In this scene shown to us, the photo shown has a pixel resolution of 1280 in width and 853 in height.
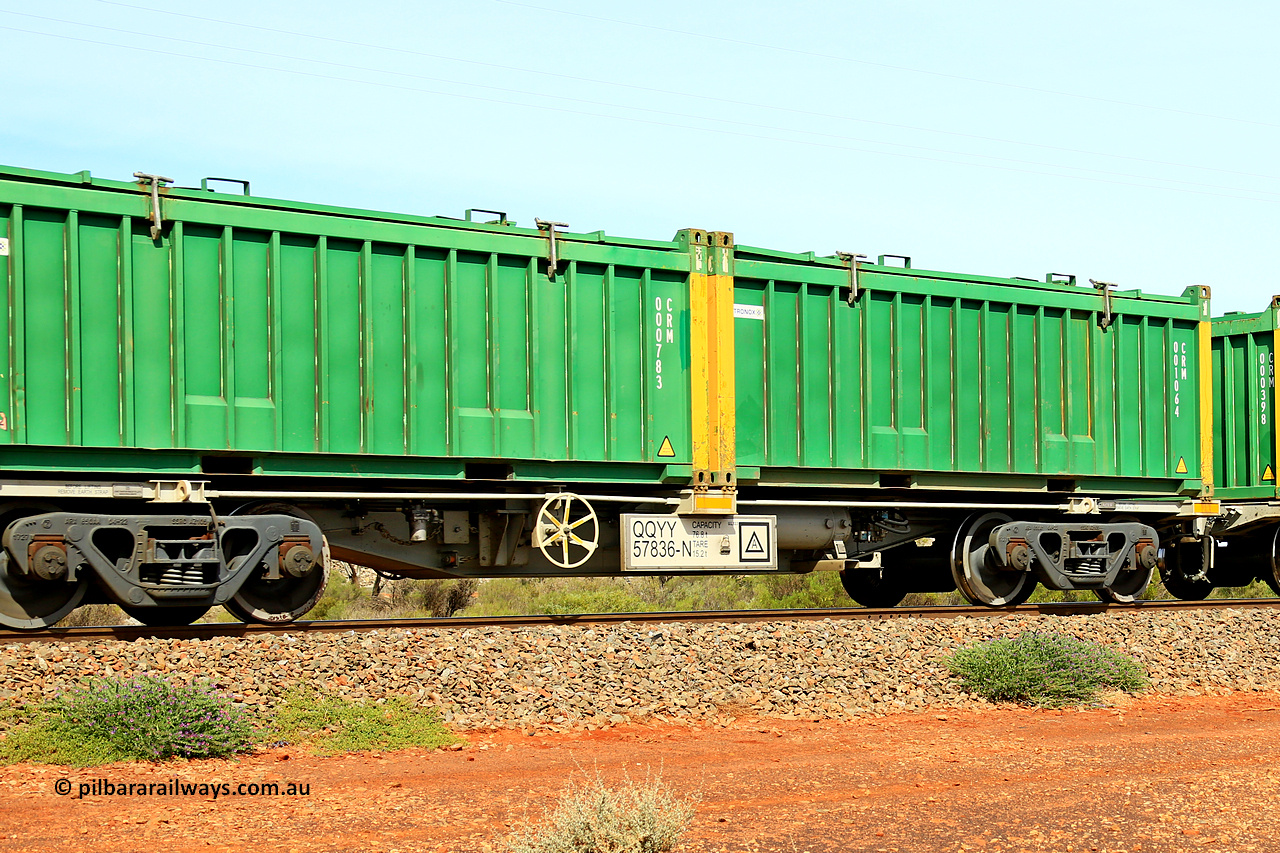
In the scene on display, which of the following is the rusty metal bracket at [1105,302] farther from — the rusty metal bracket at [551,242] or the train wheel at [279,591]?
the train wheel at [279,591]

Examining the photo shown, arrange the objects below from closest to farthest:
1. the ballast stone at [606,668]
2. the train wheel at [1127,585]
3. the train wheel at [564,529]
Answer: the ballast stone at [606,668] → the train wheel at [564,529] → the train wheel at [1127,585]

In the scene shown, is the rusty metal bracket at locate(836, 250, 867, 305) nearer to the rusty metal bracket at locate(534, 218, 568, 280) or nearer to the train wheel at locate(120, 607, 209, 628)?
the rusty metal bracket at locate(534, 218, 568, 280)

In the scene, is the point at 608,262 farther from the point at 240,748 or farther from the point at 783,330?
the point at 240,748

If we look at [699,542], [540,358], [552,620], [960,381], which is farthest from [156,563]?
[960,381]

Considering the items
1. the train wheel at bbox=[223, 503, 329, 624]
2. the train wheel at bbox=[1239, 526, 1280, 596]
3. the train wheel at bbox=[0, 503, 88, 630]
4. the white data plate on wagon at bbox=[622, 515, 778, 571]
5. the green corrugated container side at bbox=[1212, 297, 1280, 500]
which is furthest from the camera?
the green corrugated container side at bbox=[1212, 297, 1280, 500]

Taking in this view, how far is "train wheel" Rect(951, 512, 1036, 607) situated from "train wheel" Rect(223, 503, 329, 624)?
712 centimetres

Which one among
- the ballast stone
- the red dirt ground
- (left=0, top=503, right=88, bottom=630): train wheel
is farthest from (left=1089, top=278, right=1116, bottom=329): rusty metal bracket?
(left=0, top=503, right=88, bottom=630): train wheel

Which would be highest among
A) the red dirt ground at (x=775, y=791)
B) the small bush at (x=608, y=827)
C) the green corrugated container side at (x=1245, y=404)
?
the green corrugated container side at (x=1245, y=404)

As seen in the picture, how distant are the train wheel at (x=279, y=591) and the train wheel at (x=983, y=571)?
23.4 feet

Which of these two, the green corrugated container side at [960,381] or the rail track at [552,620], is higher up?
the green corrugated container side at [960,381]

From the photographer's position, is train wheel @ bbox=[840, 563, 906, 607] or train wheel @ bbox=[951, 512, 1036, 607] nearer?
train wheel @ bbox=[951, 512, 1036, 607]

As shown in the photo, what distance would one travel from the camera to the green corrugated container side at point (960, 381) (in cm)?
1316

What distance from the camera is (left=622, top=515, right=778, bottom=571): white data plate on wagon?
12.3 m

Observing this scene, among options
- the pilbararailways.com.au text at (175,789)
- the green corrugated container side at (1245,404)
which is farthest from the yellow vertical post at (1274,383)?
the pilbararailways.com.au text at (175,789)
